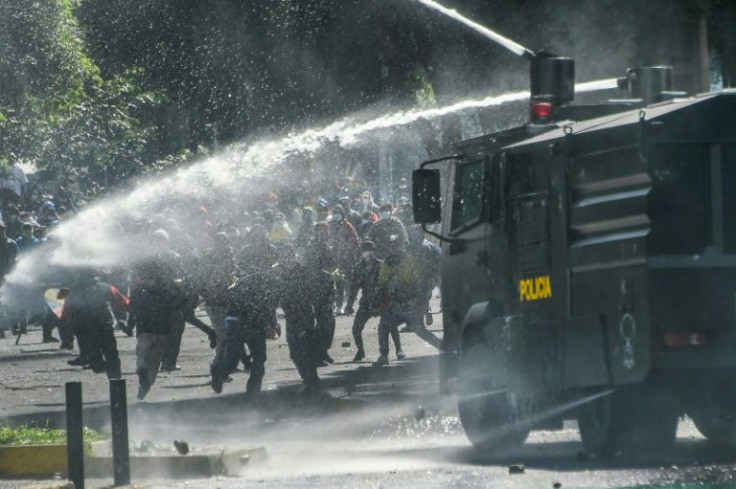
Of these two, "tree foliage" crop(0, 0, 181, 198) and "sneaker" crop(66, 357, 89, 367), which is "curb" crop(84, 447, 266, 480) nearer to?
"sneaker" crop(66, 357, 89, 367)

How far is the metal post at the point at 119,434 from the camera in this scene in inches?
440

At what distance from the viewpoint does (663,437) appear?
1097cm

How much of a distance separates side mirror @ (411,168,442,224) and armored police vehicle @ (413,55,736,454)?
0.05 ft

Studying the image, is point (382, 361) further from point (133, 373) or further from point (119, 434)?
point (119, 434)

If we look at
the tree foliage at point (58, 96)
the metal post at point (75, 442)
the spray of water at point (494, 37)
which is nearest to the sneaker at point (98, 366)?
the spray of water at point (494, 37)

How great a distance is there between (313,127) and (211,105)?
9149mm

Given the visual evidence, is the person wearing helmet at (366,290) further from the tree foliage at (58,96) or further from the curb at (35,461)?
the tree foliage at (58,96)

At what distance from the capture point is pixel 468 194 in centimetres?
1245


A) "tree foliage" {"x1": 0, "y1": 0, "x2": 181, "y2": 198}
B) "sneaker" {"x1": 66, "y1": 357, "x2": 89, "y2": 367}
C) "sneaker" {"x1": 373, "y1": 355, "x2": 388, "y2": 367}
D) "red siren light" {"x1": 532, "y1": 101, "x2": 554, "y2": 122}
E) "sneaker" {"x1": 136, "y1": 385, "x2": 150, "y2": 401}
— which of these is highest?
"tree foliage" {"x1": 0, "y1": 0, "x2": 181, "y2": 198}

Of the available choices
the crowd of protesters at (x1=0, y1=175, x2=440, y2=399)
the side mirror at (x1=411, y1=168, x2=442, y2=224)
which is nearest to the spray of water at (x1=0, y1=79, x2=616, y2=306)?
the crowd of protesters at (x1=0, y1=175, x2=440, y2=399)

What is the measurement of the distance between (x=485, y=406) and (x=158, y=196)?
733 cm

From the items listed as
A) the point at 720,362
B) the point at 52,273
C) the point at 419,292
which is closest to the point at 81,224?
the point at 52,273

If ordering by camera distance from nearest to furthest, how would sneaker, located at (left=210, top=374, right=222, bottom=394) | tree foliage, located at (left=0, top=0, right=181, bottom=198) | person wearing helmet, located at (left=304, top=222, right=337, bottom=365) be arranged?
1. sneaker, located at (left=210, top=374, right=222, bottom=394)
2. person wearing helmet, located at (left=304, top=222, right=337, bottom=365)
3. tree foliage, located at (left=0, top=0, right=181, bottom=198)

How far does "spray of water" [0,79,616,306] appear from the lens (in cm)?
1748
